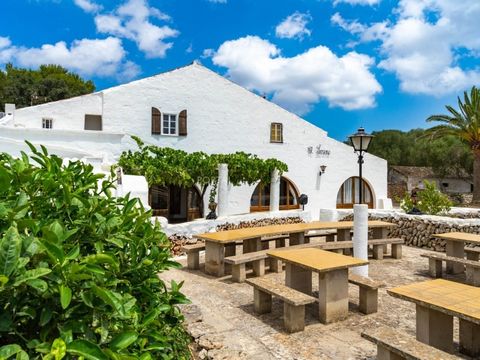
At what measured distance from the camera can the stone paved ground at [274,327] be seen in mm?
4191

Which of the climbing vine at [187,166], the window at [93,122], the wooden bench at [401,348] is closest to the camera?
the wooden bench at [401,348]

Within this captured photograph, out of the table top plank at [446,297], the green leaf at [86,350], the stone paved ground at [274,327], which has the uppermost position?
the green leaf at [86,350]

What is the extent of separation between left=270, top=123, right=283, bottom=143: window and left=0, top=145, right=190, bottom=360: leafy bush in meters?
15.0

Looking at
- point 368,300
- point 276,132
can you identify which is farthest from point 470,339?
point 276,132

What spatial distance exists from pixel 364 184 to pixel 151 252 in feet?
59.7

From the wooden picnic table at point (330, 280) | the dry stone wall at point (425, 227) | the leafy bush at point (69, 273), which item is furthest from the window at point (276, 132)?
the leafy bush at point (69, 273)

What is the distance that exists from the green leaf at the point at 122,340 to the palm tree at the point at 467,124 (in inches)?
1009

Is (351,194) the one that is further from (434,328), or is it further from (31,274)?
(31,274)

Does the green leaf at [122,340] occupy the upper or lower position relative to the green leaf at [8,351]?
lower

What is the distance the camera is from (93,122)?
14422 millimetres

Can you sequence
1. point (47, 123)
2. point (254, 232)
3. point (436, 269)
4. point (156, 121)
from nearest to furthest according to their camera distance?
1. point (436, 269)
2. point (254, 232)
3. point (47, 123)
4. point (156, 121)

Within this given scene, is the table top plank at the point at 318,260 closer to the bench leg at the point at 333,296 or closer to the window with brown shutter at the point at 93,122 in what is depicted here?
the bench leg at the point at 333,296

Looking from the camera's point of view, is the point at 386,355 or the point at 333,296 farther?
the point at 333,296

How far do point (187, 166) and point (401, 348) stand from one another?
9.87 meters
